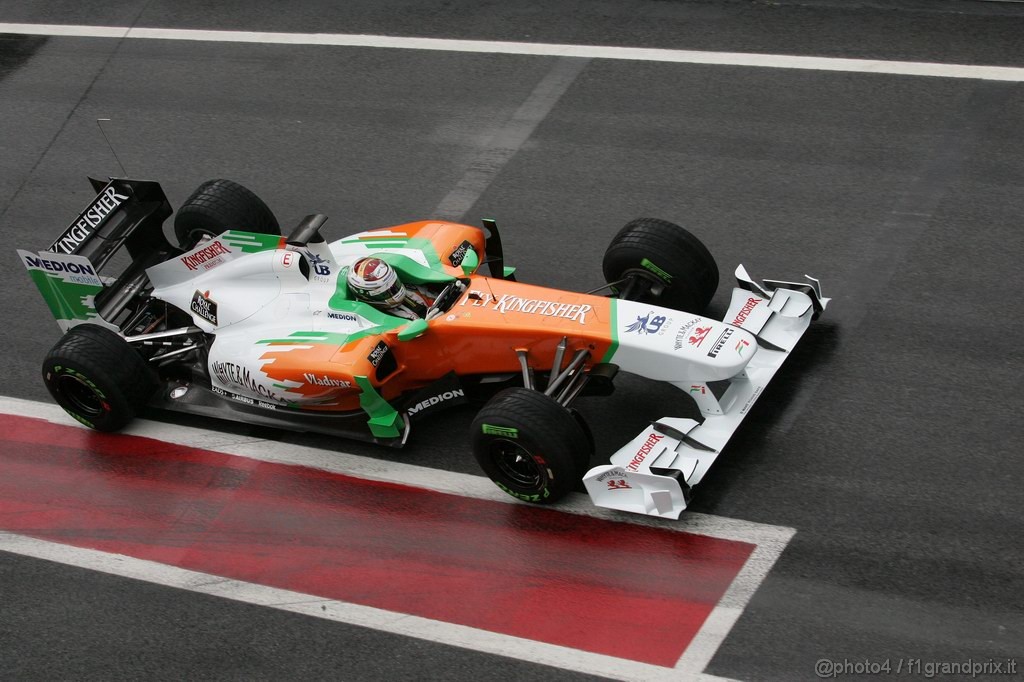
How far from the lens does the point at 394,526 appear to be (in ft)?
26.8

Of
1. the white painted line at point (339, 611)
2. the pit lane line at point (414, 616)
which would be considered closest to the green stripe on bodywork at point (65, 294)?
the pit lane line at point (414, 616)

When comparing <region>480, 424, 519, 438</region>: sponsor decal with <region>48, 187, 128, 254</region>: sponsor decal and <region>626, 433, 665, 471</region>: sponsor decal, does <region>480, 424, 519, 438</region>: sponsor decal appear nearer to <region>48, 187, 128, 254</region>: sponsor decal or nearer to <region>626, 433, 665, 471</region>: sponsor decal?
<region>626, 433, 665, 471</region>: sponsor decal

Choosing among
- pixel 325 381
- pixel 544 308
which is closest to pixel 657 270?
pixel 544 308

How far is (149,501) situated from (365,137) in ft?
16.4

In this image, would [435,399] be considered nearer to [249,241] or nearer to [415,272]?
[415,272]

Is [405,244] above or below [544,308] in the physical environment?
below

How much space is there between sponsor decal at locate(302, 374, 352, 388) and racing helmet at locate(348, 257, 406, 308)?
652 mm

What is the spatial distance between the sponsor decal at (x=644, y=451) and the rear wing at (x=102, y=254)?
4128 mm

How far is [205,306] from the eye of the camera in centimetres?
928

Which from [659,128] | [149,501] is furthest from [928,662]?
[659,128]

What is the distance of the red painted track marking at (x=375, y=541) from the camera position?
7.37 metres

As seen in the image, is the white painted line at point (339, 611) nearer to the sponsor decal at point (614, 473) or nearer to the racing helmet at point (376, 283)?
the sponsor decal at point (614, 473)

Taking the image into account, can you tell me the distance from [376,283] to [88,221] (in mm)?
2716

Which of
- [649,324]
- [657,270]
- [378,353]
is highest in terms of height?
[649,324]
